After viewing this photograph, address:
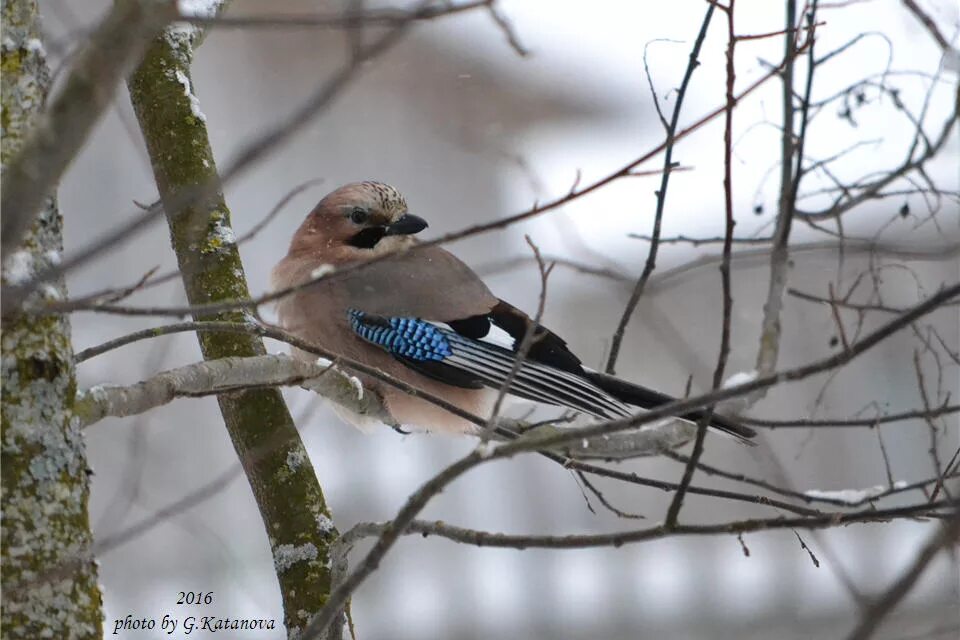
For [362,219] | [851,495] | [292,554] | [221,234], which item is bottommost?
[851,495]

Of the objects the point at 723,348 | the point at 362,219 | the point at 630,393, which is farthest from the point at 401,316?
the point at 723,348

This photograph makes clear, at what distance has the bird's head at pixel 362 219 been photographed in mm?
2875

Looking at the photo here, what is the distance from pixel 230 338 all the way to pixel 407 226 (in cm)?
82

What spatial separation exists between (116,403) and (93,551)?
0.62 ft

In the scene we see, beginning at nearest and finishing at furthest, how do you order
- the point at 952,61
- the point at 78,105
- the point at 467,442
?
the point at 78,105
the point at 952,61
the point at 467,442

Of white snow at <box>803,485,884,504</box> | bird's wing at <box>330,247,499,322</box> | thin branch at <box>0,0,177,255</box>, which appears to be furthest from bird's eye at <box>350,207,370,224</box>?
thin branch at <box>0,0,177,255</box>

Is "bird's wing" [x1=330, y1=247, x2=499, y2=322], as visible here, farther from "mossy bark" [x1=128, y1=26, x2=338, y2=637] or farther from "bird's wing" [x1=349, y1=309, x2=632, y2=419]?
"mossy bark" [x1=128, y1=26, x2=338, y2=637]

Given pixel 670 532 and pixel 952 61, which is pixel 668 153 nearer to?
pixel 952 61

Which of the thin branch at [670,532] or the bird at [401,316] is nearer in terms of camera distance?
the thin branch at [670,532]

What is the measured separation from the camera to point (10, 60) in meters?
1.28

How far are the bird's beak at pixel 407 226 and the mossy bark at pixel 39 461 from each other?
60.3 inches

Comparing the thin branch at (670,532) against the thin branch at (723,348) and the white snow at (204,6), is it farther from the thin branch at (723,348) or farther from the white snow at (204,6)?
the white snow at (204,6)

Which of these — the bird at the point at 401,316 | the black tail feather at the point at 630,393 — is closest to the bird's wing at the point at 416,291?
the bird at the point at 401,316

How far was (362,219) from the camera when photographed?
9.52 ft
